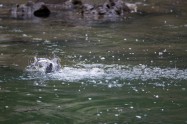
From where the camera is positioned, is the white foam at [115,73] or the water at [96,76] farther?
the white foam at [115,73]

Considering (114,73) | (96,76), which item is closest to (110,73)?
(114,73)

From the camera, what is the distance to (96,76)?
11.5 m

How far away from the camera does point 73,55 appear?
14172 mm

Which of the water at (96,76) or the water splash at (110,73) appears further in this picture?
the water splash at (110,73)

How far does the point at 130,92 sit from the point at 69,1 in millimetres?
19912

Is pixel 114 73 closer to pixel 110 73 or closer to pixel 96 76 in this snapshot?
pixel 110 73

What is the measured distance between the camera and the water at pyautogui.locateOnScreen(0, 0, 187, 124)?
881cm

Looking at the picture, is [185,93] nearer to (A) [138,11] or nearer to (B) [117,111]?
(B) [117,111]

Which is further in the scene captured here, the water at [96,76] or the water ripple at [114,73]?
the water ripple at [114,73]

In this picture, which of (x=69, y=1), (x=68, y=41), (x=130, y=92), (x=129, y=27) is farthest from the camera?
(x=69, y=1)

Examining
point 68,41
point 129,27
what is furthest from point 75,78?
point 129,27

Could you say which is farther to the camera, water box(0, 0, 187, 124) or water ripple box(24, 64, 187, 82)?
water ripple box(24, 64, 187, 82)

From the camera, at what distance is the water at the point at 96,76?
8812mm

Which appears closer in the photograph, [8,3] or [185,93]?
[185,93]
